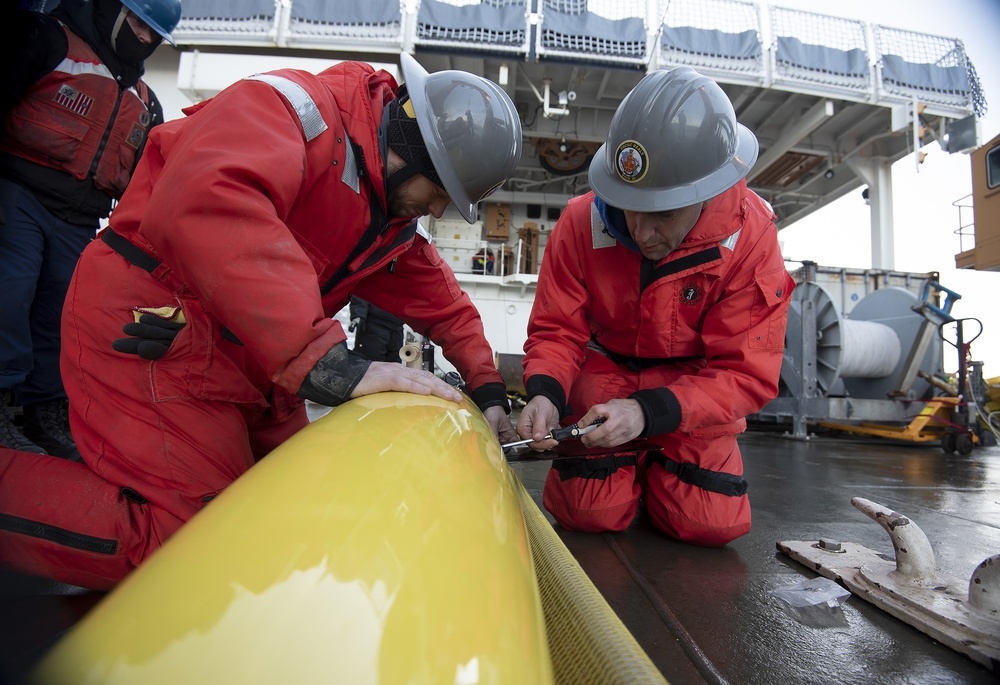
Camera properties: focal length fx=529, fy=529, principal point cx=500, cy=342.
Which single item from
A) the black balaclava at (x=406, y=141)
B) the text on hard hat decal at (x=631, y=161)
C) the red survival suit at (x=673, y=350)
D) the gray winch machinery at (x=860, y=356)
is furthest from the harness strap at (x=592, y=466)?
the gray winch machinery at (x=860, y=356)

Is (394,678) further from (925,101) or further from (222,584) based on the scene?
(925,101)

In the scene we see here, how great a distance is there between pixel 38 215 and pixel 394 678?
2.31 metres

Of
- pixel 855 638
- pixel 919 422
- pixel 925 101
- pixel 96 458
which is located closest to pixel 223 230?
pixel 96 458

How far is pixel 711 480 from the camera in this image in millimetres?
1715

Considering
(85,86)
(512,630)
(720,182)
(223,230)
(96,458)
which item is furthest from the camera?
(85,86)

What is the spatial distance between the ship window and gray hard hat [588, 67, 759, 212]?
743 centimetres

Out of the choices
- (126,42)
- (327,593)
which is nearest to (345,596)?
(327,593)

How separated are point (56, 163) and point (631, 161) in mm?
2036

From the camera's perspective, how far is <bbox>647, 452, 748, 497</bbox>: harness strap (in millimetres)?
1706

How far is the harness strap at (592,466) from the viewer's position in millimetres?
1786

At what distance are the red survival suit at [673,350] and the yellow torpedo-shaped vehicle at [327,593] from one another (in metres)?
1.06

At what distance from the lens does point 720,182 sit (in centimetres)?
150

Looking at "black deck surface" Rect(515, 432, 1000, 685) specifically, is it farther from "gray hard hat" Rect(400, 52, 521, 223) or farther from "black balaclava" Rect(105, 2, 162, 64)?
"black balaclava" Rect(105, 2, 162, 64)

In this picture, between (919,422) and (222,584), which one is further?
(919,422)
